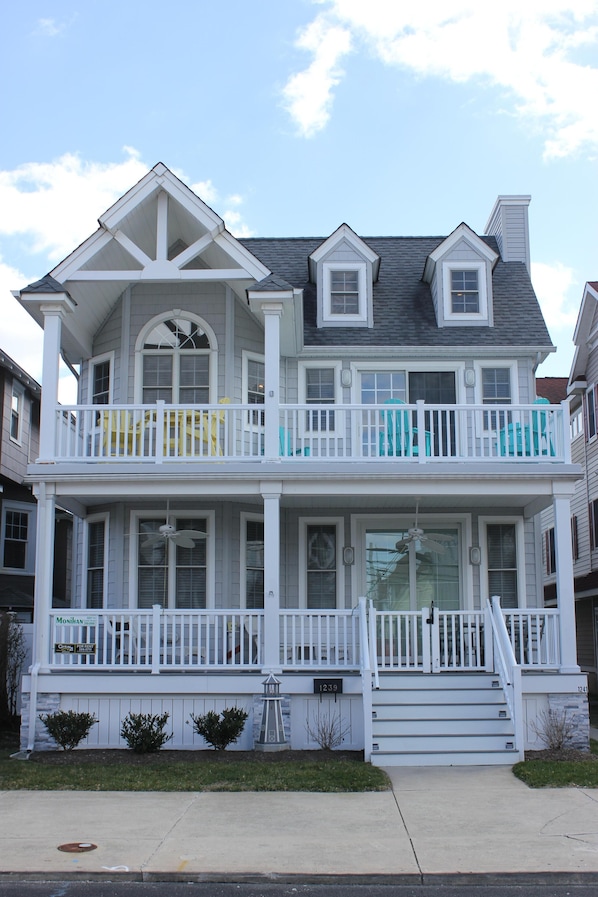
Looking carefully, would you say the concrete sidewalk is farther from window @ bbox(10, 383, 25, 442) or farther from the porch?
window @ bbox(10, 383, 25, 442)

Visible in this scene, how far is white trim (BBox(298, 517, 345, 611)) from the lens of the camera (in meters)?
16.5

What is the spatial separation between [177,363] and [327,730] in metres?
6.82

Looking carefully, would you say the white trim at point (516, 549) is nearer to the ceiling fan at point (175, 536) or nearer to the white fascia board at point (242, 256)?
the ceiling fan at point (175, 536)

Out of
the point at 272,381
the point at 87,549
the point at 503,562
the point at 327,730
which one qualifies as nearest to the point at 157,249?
the point at 272,381

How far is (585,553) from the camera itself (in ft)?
85.6

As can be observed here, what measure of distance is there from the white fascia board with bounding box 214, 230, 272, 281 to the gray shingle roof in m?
2.51

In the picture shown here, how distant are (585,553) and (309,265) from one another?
41.0 feet

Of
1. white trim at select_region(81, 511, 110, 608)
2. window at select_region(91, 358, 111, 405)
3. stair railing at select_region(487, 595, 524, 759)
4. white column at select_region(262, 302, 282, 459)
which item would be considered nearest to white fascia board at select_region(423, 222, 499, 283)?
white column at select_region(262, 302, 282, 459)

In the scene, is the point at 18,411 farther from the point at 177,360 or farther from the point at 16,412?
the point at 177,360

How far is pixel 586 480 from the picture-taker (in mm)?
25875

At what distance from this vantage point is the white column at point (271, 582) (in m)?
13.9

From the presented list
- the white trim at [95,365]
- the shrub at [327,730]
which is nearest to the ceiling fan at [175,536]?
the white trim at [95,365]

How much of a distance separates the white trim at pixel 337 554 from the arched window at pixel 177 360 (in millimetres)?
2800

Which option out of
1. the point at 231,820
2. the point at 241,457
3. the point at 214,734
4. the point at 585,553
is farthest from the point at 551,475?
the point at 585,553
